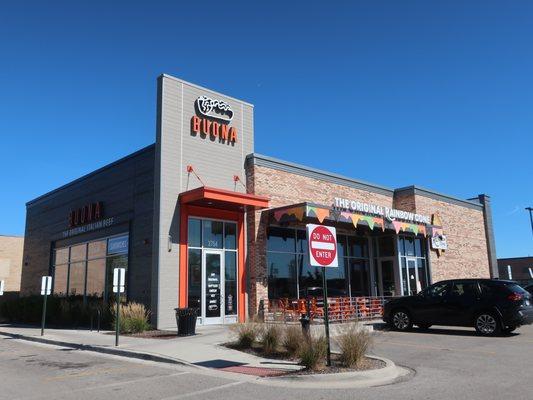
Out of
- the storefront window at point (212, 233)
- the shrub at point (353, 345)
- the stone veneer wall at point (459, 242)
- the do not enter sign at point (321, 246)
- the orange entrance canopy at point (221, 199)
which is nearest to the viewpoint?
the shrub at point (353, 345)

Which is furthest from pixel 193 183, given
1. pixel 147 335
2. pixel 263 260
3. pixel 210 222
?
pixel 147 335

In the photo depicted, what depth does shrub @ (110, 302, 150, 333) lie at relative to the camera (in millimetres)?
17422

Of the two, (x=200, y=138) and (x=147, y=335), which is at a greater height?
(x=200, y=138)

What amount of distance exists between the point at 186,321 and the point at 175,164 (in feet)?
20.1

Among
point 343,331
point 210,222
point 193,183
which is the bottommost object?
point 343,331

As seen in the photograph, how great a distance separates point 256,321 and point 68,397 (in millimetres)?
6106

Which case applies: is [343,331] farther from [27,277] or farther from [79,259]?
[27,277]

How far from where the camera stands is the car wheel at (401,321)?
1730 cm

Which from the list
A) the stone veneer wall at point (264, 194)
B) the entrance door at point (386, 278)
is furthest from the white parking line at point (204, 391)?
the entrance door at point (386, 278)

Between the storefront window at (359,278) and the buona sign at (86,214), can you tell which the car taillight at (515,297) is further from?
the buona sign at (86,214)

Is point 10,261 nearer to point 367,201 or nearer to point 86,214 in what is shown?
point 86,214

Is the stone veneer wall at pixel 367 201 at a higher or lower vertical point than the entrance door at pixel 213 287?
higher

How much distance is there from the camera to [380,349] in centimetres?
1355

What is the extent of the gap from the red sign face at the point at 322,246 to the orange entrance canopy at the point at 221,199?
8.01 meters
